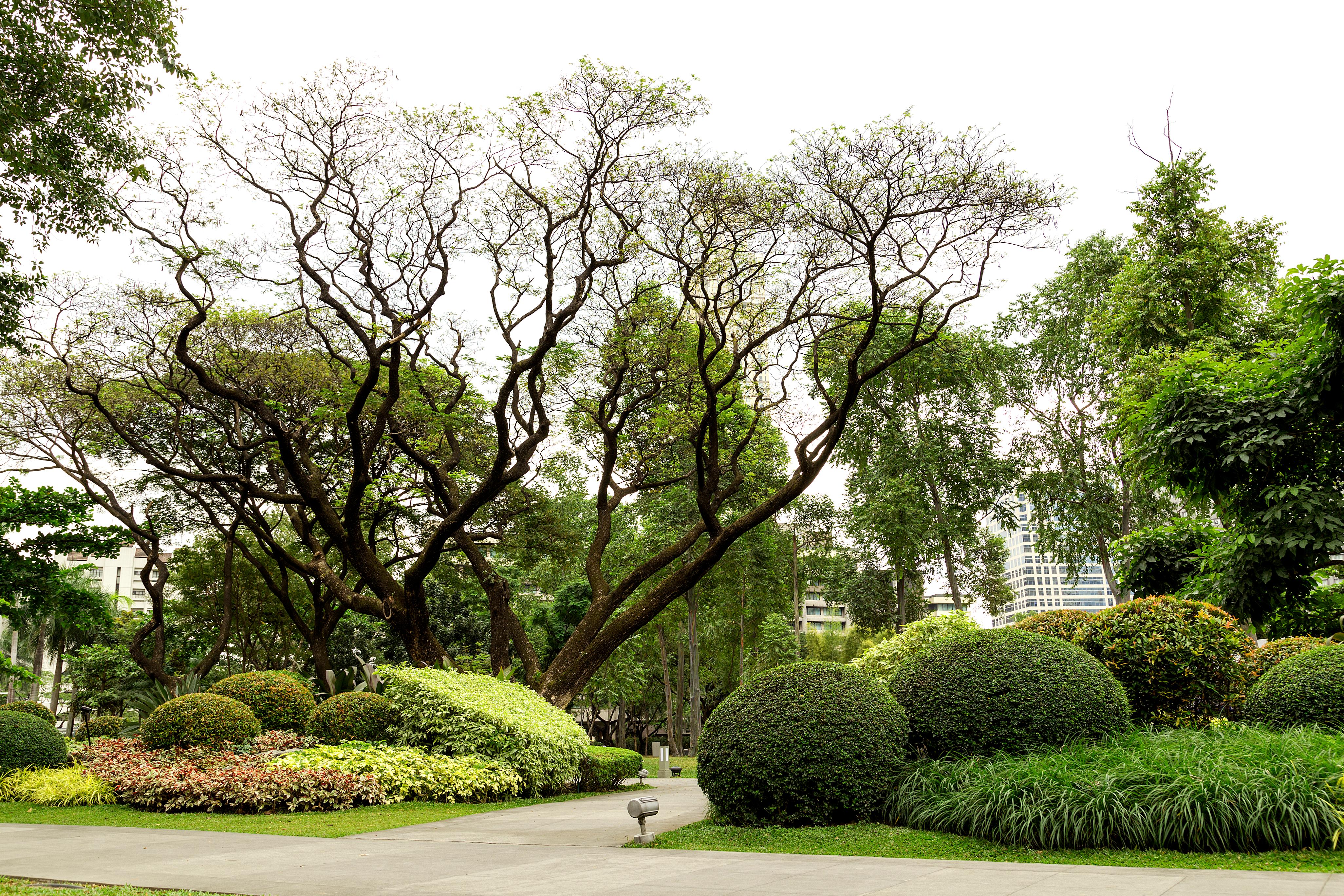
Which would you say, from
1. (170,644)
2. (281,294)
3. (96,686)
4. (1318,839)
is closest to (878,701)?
(1318,839)

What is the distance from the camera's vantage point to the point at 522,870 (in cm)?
726

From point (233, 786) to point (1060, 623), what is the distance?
1120 cm

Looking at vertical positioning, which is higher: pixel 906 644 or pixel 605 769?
pixel 906 644

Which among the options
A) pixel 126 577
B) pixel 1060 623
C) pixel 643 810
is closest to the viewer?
pixel 643 810

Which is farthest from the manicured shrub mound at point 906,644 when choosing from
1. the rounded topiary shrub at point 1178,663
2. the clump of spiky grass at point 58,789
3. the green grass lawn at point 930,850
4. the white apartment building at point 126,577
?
the white apartment building at point 126,577

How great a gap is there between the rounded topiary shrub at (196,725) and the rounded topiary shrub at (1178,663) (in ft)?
41.5

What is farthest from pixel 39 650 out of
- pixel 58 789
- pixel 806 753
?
pixel 806 753

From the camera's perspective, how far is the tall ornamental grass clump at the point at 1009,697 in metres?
9.31

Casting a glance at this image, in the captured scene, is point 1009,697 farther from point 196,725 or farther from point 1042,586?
point 1042,586

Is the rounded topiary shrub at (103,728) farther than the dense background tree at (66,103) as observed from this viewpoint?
Yes

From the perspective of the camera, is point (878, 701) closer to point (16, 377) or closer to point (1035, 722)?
point (1035, 722)

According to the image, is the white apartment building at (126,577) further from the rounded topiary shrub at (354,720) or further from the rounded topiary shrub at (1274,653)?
the rounded topiary shrub at (1274,653)

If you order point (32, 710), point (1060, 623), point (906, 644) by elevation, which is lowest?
point (32, 710)

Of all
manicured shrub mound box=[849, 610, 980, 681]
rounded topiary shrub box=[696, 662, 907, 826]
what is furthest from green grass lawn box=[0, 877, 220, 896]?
manicured shrub mound box=[849, 610, 980, 681]
